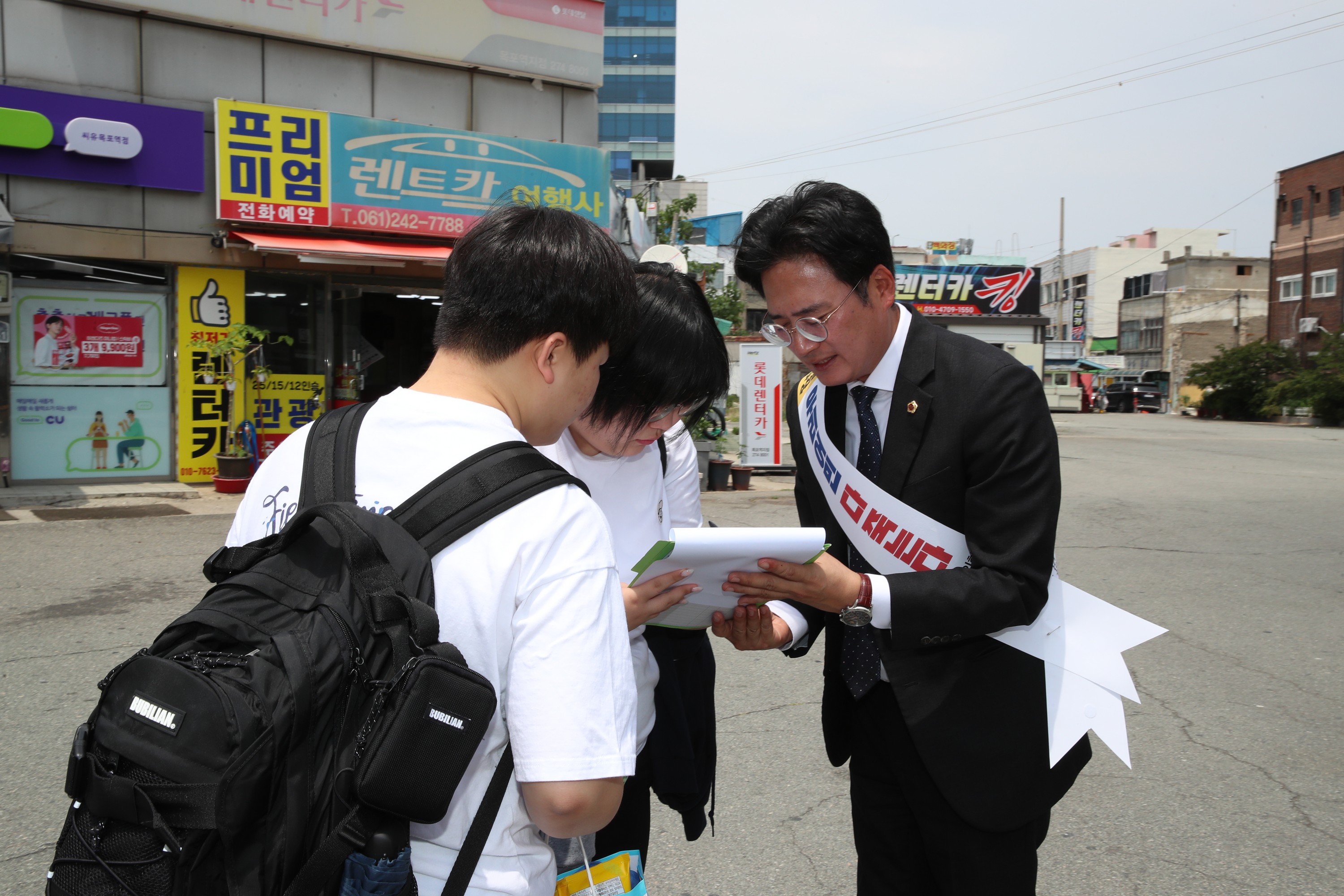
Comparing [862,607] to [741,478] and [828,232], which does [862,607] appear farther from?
[741,478]

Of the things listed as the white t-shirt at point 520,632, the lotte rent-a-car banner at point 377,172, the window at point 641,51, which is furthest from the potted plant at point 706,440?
the window at point 641,51

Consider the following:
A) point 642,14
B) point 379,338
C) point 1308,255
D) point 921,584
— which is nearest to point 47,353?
point 379,338

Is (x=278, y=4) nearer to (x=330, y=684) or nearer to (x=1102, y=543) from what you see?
(x=1102, y=543)

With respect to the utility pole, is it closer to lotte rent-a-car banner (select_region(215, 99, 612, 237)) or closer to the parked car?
the parked car

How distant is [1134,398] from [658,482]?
45.8 metres

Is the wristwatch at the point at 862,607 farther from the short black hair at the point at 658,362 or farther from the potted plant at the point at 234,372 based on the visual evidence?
the potted plant at the point at 234,372

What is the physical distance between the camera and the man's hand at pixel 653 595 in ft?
5.58

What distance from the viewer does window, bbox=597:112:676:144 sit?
228 feet

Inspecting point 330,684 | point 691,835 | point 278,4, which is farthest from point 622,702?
point 278,4

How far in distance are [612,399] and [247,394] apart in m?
10.8

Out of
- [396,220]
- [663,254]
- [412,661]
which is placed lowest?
[412,661]

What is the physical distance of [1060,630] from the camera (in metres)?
1.88

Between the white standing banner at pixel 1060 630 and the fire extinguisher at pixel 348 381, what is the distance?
11598 mm

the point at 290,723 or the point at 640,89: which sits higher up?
the point at 640,89
